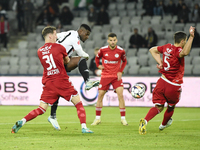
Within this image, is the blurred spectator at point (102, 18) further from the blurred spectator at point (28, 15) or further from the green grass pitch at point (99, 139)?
the green grass pitch at point (99, 139)

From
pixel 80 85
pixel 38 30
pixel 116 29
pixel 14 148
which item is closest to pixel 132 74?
pixel 80 85

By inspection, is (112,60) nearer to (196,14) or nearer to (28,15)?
(196,14)

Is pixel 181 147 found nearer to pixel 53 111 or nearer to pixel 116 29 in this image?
pixel 53 111

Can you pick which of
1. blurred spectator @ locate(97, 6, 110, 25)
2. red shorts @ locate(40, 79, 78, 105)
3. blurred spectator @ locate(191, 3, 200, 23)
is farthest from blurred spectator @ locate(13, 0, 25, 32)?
red shorts @ locate(40, 79, 78, 105)

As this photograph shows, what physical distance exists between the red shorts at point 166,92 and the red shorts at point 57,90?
1.63 m

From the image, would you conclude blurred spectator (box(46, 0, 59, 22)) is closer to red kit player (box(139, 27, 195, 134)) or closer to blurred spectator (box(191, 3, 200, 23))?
blurred spectator (box(191, 3, 200, 23))

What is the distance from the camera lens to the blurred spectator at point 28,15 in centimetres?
2120

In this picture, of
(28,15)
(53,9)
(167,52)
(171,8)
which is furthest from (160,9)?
(167,52)

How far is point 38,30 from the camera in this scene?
2131cm

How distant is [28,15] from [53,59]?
15125 mm

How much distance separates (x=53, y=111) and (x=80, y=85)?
7744 mm

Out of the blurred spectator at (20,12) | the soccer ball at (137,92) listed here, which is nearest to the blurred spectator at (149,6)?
the blurred spectator at (20,12)

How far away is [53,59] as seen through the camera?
699 cm

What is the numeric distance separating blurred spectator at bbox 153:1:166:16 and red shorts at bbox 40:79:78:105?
43.1 ft
